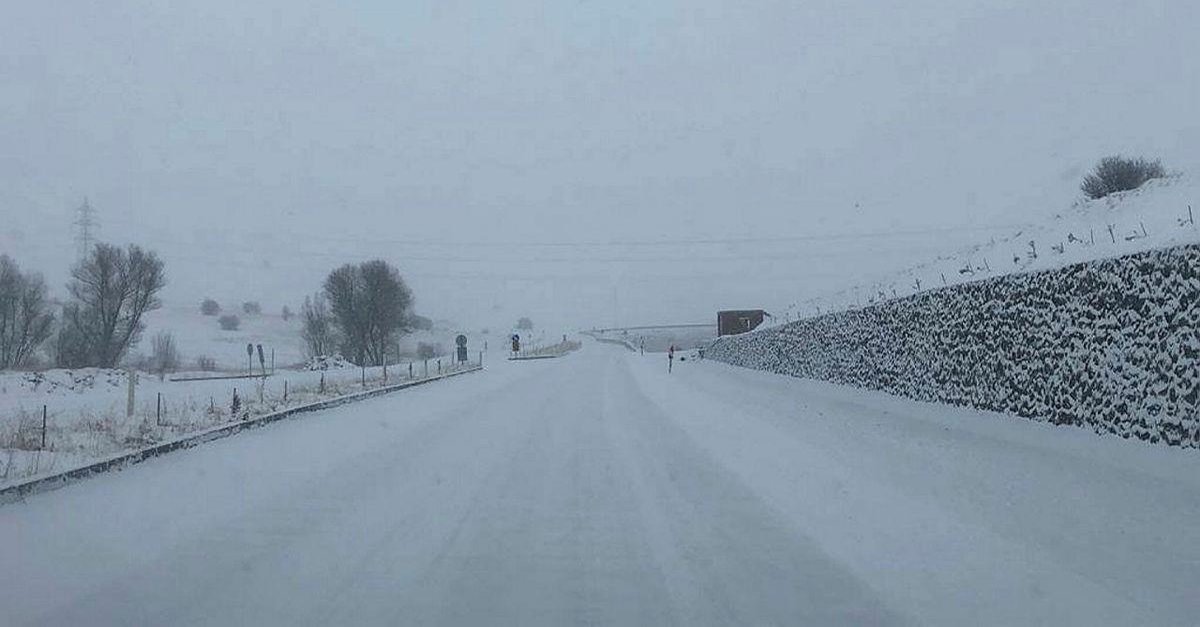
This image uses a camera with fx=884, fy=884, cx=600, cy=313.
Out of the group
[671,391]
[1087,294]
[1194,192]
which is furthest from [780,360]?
[1087,294]

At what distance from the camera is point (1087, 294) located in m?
11.7

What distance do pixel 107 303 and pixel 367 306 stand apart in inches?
957

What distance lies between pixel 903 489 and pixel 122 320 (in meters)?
57.6

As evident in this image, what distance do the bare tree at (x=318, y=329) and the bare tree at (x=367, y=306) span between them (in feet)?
20.7

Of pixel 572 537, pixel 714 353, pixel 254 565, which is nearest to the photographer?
pixel 254 565

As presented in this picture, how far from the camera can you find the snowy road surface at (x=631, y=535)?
18.9 feet

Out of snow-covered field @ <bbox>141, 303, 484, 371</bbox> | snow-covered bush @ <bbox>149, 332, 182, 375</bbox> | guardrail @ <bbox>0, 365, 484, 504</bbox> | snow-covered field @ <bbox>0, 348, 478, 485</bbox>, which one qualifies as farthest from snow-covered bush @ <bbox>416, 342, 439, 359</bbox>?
guardrail @ <bbox>0, 365, 484, 504</bbox>

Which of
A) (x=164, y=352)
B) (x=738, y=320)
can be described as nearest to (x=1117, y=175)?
(x=738, y=320)

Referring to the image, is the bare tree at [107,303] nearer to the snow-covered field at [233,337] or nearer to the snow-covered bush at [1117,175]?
the snow-covered field at [233,337]

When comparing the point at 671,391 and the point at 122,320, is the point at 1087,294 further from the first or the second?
Answer: the point at 122,320

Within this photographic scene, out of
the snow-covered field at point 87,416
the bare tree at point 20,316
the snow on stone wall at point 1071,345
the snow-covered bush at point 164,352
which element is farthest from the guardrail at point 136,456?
the snow-covered bush at point 164,352

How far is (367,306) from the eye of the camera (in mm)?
77500

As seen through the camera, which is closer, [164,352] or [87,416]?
[87,416]

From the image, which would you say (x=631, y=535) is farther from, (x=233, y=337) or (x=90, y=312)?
(x=233, y=337)
